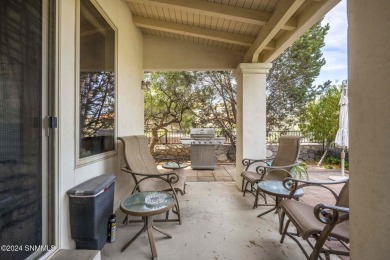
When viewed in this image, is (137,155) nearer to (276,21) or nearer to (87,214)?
(87,214)

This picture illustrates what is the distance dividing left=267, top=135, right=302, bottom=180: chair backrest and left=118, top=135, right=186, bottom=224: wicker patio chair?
1549mm

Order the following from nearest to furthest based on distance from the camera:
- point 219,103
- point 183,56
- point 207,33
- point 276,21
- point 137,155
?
point 276,21 → point 137,155 → point 207,33 → point 183,56 → point 219,103

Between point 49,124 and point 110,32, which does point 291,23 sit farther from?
point 49,124

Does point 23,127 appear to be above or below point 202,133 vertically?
above

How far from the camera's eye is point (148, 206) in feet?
6.48

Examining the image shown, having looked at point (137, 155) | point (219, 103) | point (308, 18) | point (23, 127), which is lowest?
point (137, 155)

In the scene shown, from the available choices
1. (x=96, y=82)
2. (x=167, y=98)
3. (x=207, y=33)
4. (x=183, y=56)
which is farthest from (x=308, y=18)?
(x=167, y=98)

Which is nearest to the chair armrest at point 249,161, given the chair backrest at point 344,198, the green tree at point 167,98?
the chair backrest at point 344,198

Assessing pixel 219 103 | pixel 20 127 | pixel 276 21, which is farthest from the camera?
pixel 219 103

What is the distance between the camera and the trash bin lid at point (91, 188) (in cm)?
169

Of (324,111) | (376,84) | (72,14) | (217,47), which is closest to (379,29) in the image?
(376,84)

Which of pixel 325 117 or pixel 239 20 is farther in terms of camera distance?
pixel 325 117

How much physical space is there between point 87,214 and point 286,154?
9.61 ft

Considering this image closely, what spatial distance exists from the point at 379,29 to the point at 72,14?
7.47 ft
